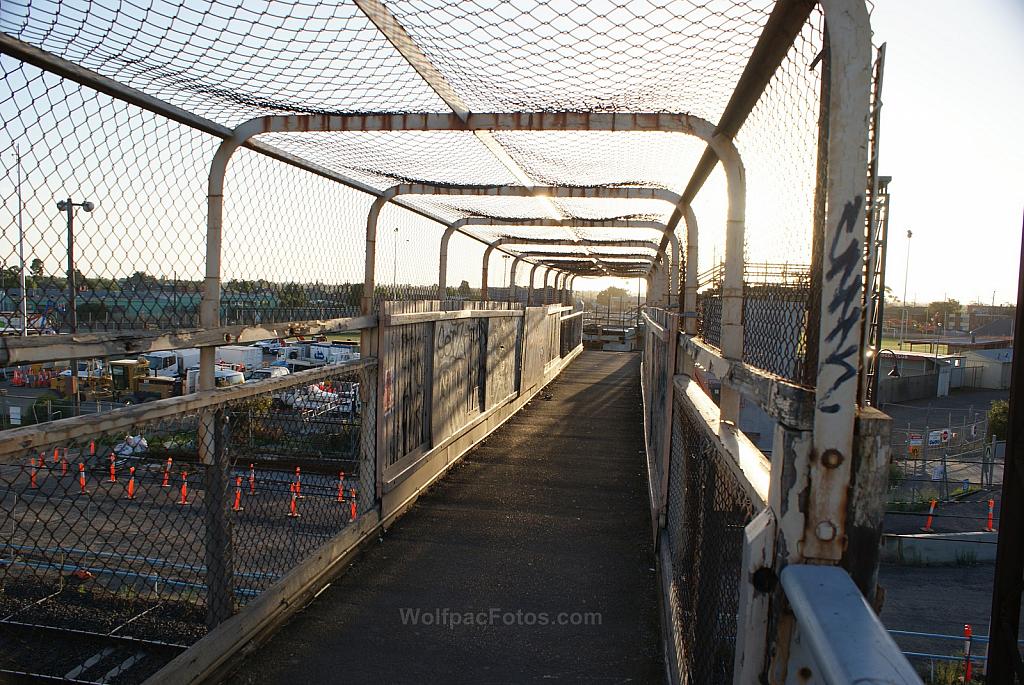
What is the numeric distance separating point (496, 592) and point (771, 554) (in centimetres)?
340

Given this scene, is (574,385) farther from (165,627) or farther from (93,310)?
(93,310)

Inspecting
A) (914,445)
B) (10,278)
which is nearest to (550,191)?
→ (10,278)

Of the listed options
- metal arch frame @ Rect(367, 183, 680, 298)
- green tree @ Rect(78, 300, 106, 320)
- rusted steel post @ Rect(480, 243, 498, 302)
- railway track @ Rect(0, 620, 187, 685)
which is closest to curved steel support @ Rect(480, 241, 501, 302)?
rusted steel post @ Rect(480, 243, 498, 302)

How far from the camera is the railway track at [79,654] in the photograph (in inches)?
184

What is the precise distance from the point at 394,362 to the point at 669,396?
7.76 feet

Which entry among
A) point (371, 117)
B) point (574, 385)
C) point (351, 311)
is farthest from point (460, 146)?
point (574, 385)

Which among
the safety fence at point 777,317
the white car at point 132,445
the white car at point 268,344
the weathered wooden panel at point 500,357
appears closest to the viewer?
the safety fence at point 777,317

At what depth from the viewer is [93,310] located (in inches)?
108

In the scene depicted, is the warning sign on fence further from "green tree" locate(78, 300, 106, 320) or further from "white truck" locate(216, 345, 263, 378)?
"green tree" locate(78, 300, 106, 320)

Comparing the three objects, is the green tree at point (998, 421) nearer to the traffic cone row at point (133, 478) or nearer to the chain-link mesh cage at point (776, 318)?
the traffic cone row at point (133, 478)

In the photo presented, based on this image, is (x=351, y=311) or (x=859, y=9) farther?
(x=351, y=311)

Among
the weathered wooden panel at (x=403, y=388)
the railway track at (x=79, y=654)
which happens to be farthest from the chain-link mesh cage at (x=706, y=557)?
the railway track at (x=79, y=654)

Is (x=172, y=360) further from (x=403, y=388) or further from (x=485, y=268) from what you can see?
(x=403, y=388)

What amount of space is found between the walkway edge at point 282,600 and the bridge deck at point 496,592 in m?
0.09
